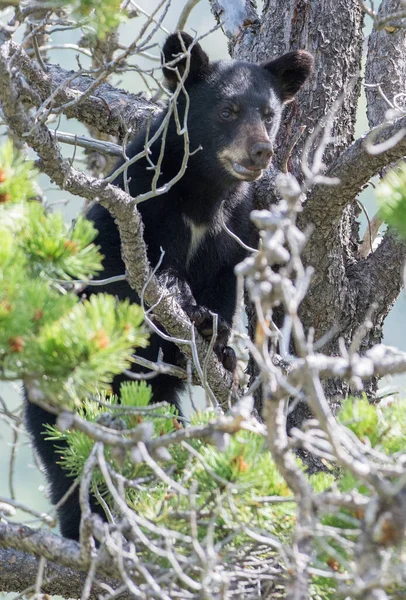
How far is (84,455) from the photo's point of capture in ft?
8.59

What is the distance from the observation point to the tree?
5.67 ft

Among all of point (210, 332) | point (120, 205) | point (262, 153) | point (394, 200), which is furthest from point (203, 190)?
point (394, 200)

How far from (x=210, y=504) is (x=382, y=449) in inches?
20.1

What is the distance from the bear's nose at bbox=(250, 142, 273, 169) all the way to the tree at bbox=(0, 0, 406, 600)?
7.9 inches

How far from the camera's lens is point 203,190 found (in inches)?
215

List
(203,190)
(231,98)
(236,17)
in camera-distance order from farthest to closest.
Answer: (236,17) → (203,190) → (231,98)

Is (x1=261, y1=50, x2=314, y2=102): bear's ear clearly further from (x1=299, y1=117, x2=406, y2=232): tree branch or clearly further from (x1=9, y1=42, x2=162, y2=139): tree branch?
(x1=9, y1=42, x2=162, y2=139): tree branch

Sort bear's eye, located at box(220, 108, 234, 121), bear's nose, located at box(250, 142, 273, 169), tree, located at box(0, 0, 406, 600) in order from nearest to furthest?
tree, located at box(0, 0, 406, 600)
bear's nose, located at box(250, 142, 273, 169)
bear's eye, located at box(220, 108, 234, 121)

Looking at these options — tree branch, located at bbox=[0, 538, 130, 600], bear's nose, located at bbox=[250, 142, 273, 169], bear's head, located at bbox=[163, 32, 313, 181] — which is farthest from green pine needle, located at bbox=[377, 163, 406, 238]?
bear's head, located at bbox=[163, 32, 313, 181]

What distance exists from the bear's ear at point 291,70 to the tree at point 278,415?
15cm

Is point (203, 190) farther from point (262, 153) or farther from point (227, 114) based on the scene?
point (262, 153)

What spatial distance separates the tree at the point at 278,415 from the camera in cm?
173

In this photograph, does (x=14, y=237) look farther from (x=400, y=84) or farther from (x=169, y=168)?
(x=400, y=84)

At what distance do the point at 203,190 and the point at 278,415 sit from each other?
12.4ft
